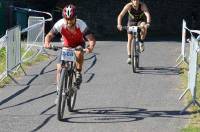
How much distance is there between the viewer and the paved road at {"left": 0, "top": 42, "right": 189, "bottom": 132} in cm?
974

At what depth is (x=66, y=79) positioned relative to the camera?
10039 mm

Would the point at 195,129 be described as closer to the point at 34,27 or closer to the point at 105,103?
the point at 105,103

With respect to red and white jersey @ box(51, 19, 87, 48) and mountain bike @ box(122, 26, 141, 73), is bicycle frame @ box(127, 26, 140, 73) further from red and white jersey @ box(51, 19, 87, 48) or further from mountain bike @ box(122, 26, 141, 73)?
red and white jersey @ box(51, 19, 87, 48)

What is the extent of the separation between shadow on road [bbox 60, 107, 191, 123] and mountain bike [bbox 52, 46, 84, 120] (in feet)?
0.97

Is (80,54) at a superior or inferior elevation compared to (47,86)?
superior

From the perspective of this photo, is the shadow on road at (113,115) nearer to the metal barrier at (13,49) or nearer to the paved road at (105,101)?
the paved road at (105,101)

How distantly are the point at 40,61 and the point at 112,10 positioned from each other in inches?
480

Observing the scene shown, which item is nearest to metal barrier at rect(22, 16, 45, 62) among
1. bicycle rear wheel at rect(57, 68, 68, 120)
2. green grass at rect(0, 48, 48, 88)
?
green grass at rect(0, 48, 48, 88)

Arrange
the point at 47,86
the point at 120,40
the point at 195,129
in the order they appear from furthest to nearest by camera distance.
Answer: the point at 120,40 < the point at 47,86 < the point at 195,129

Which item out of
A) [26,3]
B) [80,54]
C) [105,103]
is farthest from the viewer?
[26,3]

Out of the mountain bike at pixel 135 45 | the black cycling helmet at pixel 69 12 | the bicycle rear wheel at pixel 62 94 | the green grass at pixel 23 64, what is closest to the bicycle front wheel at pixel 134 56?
the mountain bike at pixel 135 45

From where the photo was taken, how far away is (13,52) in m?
14.5

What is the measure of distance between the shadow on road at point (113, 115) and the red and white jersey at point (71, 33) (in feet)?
3.80

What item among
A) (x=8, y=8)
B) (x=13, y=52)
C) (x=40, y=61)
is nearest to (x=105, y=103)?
(x=13, y=52)
